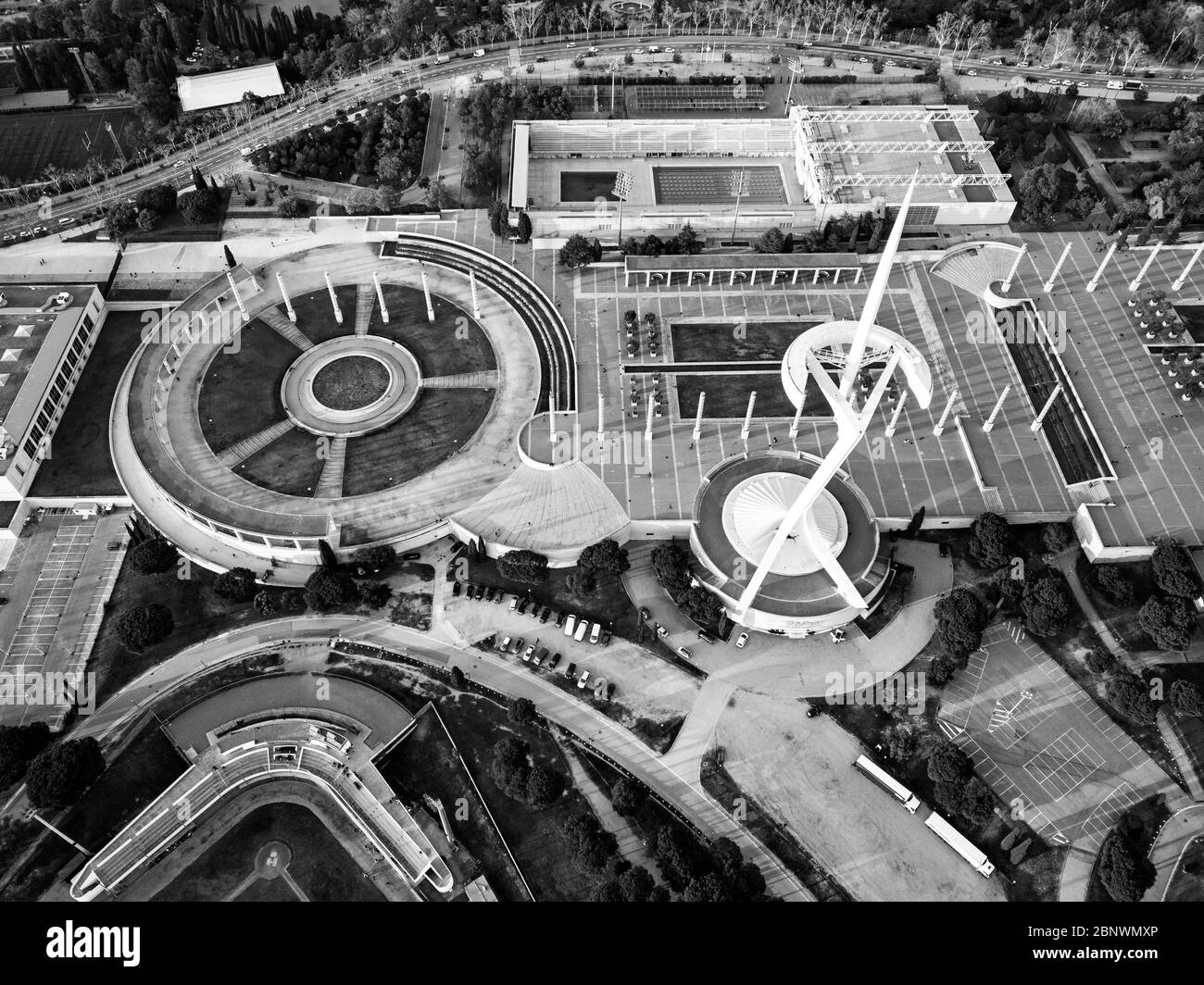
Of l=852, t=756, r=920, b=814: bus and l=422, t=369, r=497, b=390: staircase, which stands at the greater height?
l=422, t=369, r=497, b=390: staircase


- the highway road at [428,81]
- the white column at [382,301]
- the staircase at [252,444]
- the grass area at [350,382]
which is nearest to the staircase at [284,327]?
the grass area at [350,382]

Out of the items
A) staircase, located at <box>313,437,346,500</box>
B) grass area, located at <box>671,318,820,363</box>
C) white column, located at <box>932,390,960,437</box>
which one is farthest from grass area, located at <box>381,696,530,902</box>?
white column, located at <box>932,390,960,437</box>

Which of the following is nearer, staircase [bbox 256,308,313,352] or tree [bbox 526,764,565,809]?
tree [bbox 526,764,565,809]

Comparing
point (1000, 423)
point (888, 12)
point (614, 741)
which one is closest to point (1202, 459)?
point (1000, 423)

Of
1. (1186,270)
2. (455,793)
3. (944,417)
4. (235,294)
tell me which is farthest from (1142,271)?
(235,294)

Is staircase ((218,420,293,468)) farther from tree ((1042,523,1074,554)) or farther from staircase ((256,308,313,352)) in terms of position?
tree ((1042,523,1074,554))
